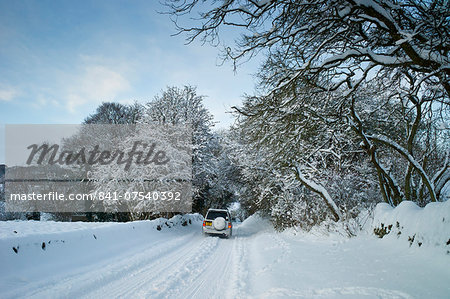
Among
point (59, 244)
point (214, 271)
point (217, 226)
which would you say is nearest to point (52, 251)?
point (59, 244)

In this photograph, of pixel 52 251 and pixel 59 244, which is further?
pixel 59 244

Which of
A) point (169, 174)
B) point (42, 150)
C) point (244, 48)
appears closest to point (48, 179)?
point (42, 150)

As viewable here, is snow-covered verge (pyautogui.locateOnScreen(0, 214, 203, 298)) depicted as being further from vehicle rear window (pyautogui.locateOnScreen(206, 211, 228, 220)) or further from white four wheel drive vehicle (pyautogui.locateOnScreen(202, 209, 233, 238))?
vehicle rear window (pyautogui.locateOnScreen(206, 211, 228, 220))

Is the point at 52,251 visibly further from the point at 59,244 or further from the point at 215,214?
the point at 215,214

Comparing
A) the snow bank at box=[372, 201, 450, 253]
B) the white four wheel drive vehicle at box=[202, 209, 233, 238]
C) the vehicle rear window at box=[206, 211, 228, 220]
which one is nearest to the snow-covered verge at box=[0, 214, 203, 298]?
the white four wheel drive vehicle at box=[202, 209, 233, 238]

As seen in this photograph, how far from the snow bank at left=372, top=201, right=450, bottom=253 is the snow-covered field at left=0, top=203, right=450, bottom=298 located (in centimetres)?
10

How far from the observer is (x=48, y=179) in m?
23.1

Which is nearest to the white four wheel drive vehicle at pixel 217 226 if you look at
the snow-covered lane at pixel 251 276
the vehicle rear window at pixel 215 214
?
the vehicle rear window at pixel 215 214

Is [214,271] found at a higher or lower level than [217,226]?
higher

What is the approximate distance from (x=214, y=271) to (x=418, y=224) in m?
4.73

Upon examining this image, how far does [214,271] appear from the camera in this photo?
6.23 metres

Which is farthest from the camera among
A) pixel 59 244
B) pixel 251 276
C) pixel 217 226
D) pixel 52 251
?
pixel 217 226

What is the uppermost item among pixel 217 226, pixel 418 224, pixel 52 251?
pixel 418 224

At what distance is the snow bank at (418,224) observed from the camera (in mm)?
4328
